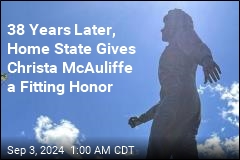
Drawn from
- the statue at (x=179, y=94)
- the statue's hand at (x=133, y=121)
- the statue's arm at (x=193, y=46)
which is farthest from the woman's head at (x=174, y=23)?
the statue's hand at (x=133, y=121)

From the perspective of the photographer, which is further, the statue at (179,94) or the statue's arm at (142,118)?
the statue's arm at (142,118)

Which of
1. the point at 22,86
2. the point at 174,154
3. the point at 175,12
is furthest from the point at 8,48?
the point at 174,154


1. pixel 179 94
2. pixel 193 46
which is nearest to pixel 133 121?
pixel 179 94

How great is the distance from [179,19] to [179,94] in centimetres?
176

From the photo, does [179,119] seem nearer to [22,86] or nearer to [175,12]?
[175,12]

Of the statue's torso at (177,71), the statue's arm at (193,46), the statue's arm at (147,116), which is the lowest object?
the statue's arm at (147,116)

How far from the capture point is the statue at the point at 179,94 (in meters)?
13.4

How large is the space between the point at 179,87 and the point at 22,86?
33.0 ft

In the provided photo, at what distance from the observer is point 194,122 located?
1370cm

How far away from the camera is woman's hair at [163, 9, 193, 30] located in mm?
14641

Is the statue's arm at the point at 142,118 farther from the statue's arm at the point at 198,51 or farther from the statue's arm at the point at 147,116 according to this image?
the statue's arm at the point at 198,51

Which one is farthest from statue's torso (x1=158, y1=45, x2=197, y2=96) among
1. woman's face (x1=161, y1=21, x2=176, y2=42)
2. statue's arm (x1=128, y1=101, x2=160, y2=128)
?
statue's arm (x1=128, y1=101, x2=160, y2=128)

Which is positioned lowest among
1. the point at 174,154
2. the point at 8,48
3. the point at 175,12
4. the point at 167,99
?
the point at 174,154

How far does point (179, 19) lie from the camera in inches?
579
